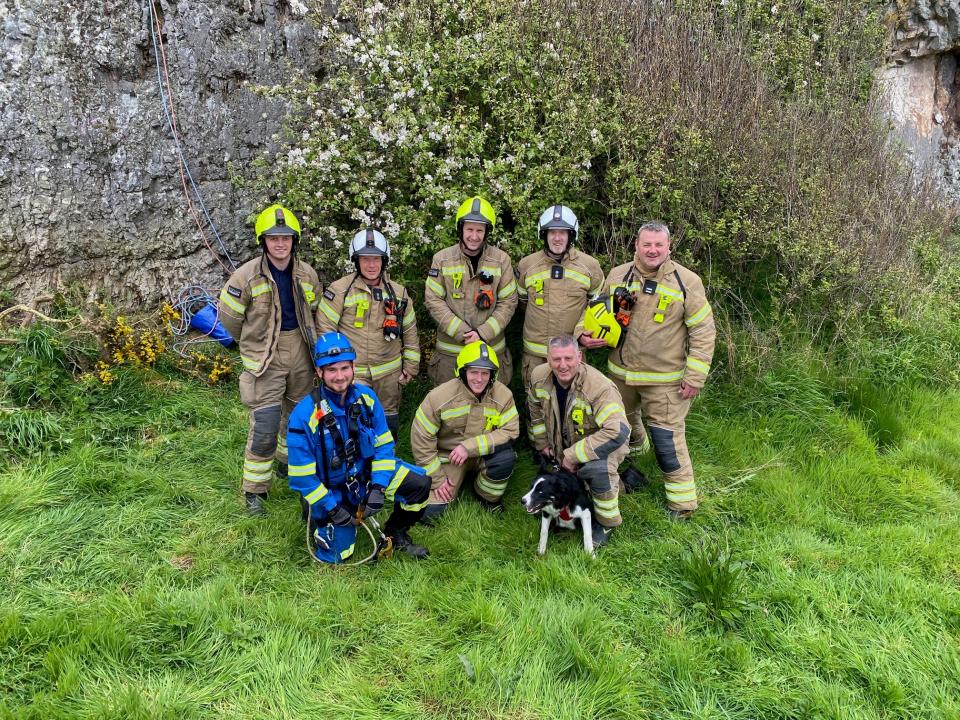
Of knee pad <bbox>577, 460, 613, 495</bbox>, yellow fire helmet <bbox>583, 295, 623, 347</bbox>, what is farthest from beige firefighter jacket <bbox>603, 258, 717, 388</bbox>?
knee pad <bbox>577, 460, 613, 495</bbox>

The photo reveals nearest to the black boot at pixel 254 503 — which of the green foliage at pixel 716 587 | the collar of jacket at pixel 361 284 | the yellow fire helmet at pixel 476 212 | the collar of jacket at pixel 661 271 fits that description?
the collar of jacket at pixel 361 284

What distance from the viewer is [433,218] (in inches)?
238

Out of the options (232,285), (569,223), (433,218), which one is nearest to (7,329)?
(232,285)

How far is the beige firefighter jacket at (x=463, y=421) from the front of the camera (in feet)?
16.5

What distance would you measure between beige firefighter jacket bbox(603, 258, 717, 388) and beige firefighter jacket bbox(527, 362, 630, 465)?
44cm

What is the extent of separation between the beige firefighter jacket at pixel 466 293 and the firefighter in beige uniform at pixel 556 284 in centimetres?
19

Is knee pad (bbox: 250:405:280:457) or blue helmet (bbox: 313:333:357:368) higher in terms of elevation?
blue helmet (bbox: 313:333:357:368)

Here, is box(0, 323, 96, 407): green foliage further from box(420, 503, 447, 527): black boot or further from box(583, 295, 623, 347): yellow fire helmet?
box(583, 295, 623, 347): yellow fire helmet

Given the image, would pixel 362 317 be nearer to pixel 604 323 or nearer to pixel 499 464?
pixel 499 464

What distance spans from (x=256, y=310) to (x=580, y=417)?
2729 millimetres

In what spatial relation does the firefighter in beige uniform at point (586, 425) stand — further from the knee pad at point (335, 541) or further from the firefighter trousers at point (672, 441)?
the knee pad at point (335, 541)

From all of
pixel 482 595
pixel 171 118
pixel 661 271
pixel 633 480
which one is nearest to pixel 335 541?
pixel 482 595

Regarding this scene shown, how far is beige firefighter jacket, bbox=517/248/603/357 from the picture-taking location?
552cm

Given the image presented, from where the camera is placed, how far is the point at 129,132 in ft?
21.9
